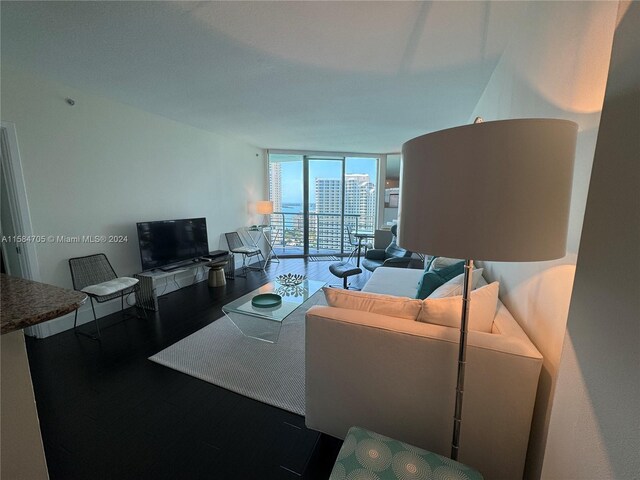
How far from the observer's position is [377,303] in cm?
145

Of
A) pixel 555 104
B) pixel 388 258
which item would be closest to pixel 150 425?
pixel 555 104

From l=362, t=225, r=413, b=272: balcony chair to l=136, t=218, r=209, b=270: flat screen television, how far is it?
271 cm

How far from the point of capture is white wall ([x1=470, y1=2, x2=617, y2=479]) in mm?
887

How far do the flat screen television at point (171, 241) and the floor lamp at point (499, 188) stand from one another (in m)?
3.68

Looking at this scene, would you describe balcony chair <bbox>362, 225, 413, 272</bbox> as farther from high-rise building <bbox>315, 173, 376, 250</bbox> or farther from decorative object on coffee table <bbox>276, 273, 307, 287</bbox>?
high-rise building <bbox>315, 173, 376, 250</bbox>

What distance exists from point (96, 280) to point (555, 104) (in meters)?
4.16

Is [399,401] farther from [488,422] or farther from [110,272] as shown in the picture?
[110,272]

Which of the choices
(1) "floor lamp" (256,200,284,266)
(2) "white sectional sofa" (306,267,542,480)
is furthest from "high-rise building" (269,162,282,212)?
(2) "white sectional sofa" (306,267,542,480)

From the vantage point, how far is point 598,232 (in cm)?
70

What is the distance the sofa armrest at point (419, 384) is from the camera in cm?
106

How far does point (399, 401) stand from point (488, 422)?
37 cm

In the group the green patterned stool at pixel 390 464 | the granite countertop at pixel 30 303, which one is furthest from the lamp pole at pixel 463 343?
the granite countertop at pixel 30 303

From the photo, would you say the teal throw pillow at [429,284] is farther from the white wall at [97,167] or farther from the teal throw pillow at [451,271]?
the white wall at [97,167]

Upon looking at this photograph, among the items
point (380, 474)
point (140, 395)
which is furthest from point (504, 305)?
point (140, 395)
